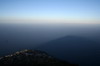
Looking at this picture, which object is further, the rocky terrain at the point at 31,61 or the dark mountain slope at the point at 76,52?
the dark mountain slope at the point at 76,52

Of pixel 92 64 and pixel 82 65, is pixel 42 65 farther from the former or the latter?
pixel 92 64

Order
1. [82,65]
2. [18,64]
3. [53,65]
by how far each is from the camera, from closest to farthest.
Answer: [53,65]
[18,64]
[82,65]

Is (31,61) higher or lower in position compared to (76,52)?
higher

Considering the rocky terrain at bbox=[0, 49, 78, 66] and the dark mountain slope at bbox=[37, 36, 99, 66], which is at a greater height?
the rocky terrain at bbox=[0, 49, 78, 66]

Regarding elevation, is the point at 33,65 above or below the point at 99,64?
above

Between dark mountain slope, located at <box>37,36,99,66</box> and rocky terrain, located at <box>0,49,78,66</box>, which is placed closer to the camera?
rocky terrain, located at <box>0,49,78,66</box>

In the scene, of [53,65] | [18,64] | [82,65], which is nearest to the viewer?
[53,65]

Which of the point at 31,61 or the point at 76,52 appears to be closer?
the point at 31,61

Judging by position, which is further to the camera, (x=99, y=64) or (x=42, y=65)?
(x=99, y=64)

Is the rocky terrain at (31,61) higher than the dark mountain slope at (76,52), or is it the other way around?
the rocky terrain at (31,61)

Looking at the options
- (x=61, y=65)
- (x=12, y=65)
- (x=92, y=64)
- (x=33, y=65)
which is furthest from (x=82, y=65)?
(x=12, y=65)
